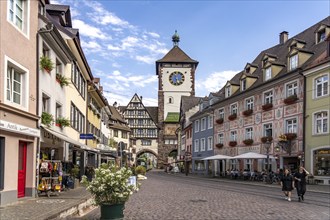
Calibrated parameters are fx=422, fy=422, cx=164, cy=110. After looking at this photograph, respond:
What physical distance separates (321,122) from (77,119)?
17.7 m

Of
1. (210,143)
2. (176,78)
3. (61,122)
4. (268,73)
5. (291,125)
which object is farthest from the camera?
(176,78)

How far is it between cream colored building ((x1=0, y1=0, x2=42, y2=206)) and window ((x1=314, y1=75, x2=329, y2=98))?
21.4 metres

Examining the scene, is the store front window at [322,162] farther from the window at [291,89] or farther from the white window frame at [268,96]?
the white window frame at [268,96]

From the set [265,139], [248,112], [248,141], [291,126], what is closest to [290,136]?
[291,126]

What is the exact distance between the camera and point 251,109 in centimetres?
4128

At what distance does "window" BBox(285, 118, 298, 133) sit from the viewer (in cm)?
3434

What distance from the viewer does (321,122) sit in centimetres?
3105

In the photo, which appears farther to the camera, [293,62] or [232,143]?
[232,143]

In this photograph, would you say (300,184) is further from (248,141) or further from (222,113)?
(222,113)

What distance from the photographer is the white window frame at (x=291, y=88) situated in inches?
1346

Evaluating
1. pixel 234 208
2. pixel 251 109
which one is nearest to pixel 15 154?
pixel 234 208

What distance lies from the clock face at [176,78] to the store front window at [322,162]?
Answer: 63371 mm

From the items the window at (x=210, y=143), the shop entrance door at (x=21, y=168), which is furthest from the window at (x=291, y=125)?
the shop entrance door at (x=21, y=168)

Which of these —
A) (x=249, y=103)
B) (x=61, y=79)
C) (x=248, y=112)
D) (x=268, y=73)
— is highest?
(x=268, y=73)
